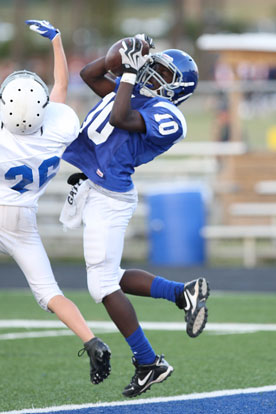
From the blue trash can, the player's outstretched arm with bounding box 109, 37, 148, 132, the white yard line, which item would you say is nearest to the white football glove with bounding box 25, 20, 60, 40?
the player's outstretched arm with bounding box 109, 37, 148, 132

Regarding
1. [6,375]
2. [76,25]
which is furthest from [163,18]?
[6,375]

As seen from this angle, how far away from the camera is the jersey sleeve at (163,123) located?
4855 millimetres

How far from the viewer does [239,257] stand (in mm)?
12109

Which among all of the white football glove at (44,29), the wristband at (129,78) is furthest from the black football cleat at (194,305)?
the white football glove at (44,29)

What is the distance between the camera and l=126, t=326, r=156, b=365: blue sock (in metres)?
4.95

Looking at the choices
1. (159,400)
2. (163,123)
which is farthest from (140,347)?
(163,123)

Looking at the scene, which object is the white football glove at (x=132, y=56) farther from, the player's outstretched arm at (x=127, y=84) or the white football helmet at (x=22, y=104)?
the white football helmet at (x=22, y=104)

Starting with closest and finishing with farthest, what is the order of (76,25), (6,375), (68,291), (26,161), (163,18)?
1. (26,161)
2. (6,375)
3. (68,291)
4. (76,25)
5. (163,18)

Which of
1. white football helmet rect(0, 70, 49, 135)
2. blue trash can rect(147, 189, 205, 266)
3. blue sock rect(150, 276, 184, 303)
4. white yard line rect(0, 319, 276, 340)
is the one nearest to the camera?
white football helmet rect(0, 70, 49, 135)

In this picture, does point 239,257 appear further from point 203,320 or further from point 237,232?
point 203,320

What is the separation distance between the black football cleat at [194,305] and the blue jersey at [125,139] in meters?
0.69

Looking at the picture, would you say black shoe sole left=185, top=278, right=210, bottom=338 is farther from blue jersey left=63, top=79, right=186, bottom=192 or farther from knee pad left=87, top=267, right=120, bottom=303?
blue jersey left=63, top=79, right=186, bottom=192

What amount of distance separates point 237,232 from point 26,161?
686 centimetres

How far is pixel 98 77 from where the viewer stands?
528 centimetres
